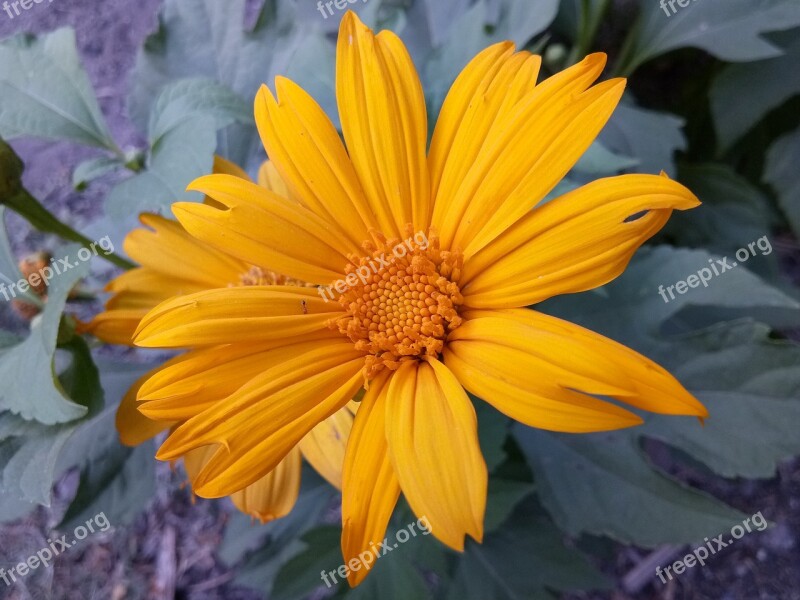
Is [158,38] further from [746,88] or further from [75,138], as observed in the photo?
[746,88]

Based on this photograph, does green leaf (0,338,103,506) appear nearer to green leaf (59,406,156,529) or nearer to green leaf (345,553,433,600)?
green leaf (59,406,156,529)

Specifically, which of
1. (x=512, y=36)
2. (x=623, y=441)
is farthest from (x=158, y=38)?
(x=623, y=441)

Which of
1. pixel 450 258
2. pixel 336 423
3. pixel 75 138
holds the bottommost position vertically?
pixel 336 423

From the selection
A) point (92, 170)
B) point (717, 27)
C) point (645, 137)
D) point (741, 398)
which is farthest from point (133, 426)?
point (717, 27)

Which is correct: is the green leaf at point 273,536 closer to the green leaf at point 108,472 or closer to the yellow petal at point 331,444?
the green leaf at point 108,472

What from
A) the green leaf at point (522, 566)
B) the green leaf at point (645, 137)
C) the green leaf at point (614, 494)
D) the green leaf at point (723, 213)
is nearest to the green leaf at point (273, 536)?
the green leaf at point (522, 566)

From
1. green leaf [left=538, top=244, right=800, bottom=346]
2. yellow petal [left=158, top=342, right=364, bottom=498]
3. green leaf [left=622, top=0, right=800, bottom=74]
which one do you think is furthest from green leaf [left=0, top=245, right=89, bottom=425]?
green leaf [left=622, top=0, right=800, bottom=74]

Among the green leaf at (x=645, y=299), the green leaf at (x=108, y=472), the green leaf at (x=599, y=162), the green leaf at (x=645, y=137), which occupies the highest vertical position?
the green leaf at (x=108, y=472)
